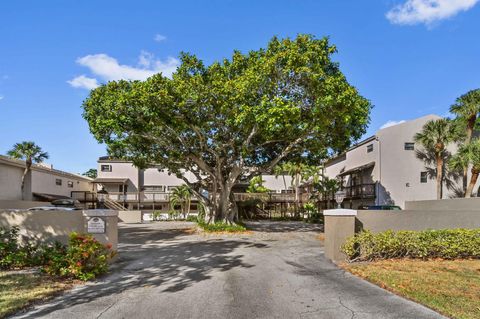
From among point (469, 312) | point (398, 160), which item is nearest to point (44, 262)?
point (469, 312)

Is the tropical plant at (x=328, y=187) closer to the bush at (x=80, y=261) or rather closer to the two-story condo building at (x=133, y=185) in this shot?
the two-story condo building at (x=133, y=185)

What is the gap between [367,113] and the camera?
64.7 ft

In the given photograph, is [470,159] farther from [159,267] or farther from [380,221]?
[159,267]

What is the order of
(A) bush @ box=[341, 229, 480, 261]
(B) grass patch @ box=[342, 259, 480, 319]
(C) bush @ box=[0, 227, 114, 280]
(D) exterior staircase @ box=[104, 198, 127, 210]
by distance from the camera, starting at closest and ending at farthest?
(B) grass patch @ box=[342, 259, 480, 319] → (C) bush @ box=[0, 227, 114, 280] → (A) bush @ box=[341, 229, 480, 261] → (D) exterior staircase @ box=[104, 198, 127, 210]

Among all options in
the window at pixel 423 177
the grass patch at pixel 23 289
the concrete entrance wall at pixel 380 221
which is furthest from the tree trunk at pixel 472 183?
the grass patch at pixel 23 289

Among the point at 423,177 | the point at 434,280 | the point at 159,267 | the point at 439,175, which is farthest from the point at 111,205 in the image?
the point at 434,280

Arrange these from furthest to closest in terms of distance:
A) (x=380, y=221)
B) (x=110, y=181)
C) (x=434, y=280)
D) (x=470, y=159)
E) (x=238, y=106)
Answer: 1. (x=110, y=181)
2. (x=470, y=159)
3. (x=238, y=106)
4. (x=380, y=221)
5. (x=434, y=280)

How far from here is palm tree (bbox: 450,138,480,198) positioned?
27.8 meters

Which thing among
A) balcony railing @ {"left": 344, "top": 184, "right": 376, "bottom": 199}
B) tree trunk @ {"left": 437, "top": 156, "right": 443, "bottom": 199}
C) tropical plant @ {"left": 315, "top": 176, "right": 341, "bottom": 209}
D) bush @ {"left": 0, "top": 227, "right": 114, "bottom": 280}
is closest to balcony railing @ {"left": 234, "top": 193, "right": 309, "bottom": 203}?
tropical plant @ {"left": 315, "top": 176, "right": 341, "bottom": 209}

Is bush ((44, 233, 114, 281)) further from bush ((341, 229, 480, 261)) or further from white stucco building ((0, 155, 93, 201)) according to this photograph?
white stucco building ((0, 155, 93, 201))

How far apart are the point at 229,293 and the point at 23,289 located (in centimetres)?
437

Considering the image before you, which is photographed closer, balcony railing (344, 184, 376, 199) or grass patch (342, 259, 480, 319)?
grass patch (342, 259, 480, 319)

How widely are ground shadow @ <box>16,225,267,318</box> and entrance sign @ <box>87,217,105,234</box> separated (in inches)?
45.3

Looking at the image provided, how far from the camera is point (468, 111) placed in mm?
29922
